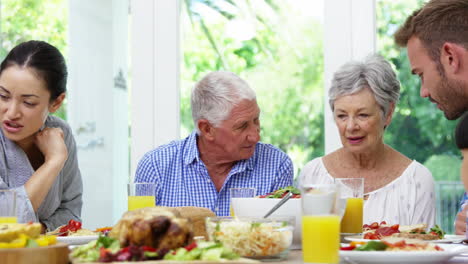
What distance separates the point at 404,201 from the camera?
126 inches

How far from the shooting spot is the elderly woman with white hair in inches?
126

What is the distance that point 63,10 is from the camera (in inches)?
160

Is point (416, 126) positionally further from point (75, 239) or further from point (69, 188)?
point (75, 239)

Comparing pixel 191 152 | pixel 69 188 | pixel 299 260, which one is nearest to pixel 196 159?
pixel 191 152

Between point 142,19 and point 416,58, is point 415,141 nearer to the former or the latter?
point 416,58

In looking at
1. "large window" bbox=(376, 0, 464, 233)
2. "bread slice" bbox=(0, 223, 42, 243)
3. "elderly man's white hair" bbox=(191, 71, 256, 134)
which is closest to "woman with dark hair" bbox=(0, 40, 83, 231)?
"elderly man's white hair" bbox=(191, 71, 256, 134)

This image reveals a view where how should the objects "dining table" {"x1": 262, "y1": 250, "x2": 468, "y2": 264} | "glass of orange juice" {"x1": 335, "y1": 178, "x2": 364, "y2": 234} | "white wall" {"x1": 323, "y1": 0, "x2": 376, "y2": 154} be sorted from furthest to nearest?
1. "white wall" {"x1": 323, "y1": 0, "x2": 376, "y2": 154}
2. "glass of orange juice" {"x1": 335, "y1": 178, "x2": 364, "y2": 234}
3. "dining table" {"x1": 262, "y1": 250, "x2": 468, "y2": 264}

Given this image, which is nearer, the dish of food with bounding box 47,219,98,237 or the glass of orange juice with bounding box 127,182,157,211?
the dish of food with bounding box 47,219,98,237

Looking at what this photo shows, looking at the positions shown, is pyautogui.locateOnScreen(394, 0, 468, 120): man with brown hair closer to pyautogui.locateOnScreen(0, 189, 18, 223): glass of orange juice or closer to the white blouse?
the white blouse

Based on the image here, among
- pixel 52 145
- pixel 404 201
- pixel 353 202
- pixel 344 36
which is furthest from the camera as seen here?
pixel 344 36

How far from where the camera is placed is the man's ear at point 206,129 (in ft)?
10.3

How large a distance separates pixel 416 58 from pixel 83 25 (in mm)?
2001

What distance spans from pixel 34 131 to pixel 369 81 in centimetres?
153

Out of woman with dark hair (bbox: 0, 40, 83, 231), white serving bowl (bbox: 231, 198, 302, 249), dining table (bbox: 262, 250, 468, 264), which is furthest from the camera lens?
woman with dark hair (bbox: 0, 40, 83, 231)
